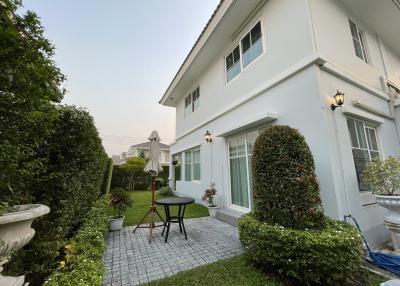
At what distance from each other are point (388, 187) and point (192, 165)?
7.91m

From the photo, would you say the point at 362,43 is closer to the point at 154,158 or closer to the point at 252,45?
the point at 252,45

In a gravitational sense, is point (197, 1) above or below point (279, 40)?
above

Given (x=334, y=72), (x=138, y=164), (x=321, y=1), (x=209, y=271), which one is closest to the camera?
(x=209, y=271)

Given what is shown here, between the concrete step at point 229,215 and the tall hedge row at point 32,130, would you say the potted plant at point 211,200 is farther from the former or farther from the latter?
the tall hedge row at point 32,130

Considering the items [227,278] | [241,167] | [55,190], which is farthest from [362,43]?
[55,190]

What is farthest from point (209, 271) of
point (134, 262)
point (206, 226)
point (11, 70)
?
point (11, 70)

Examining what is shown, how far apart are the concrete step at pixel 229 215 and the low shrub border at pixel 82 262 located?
3.84 m

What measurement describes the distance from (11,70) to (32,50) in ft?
0.75

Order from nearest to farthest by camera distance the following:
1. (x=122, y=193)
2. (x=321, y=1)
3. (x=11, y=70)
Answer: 1. (x=11, y=70)
2. (x=321, y=1)
3. (x=122, y=193)

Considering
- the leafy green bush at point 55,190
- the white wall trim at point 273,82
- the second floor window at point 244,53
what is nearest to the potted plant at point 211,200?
the white wall trim at point 273,82

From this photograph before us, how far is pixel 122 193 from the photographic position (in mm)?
5645

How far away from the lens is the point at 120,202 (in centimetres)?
549

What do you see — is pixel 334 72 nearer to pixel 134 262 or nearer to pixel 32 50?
pixel 32 50

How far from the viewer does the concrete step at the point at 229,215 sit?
5.71 m
